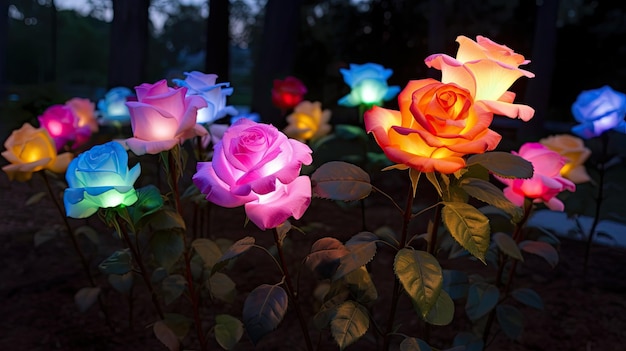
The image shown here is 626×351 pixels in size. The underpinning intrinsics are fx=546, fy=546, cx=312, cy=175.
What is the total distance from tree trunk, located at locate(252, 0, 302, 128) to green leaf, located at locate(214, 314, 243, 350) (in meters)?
5.55

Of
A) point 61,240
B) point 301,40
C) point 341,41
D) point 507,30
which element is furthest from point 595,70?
point 61,240

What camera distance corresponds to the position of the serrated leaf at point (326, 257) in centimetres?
133

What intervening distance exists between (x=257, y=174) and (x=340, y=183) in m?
0.27

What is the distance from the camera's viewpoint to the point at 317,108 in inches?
111

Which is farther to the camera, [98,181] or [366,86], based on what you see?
[366,86]

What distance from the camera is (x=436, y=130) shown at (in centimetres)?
109

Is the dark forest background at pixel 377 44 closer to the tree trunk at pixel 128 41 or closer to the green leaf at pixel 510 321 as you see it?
the tree trunk at pixel 128 41

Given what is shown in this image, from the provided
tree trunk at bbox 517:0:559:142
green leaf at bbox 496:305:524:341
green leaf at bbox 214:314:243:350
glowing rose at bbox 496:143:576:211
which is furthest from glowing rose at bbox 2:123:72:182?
tree trunk at bbox 517:0:559:142

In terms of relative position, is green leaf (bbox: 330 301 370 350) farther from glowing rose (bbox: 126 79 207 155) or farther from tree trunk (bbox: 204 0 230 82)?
tree trunk (bbox: 204 0 230 82)

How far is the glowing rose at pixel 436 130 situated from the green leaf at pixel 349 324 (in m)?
0.45

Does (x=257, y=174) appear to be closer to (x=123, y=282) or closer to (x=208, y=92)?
(x=208, y=92)

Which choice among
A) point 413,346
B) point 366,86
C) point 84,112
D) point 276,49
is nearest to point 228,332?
point 413,346

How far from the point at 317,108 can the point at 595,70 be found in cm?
1196

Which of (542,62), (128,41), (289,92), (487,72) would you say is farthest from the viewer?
(542,62)
